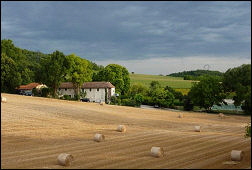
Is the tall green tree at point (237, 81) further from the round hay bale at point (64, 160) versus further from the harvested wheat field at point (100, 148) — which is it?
the round hay bale at point (64, 160)

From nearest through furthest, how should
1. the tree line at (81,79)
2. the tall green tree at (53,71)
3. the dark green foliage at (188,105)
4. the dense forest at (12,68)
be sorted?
the dense forest at (12,68)
the tree line at (81,79)
the tall green tree at (53,71)
the dark green foliage at (188,105)

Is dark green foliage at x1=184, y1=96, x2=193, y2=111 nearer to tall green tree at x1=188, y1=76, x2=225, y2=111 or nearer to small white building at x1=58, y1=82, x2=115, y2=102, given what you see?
tall green tree at x1=188, y1=76, x2=225, y2=111

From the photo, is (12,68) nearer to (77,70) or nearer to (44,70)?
(44,70)

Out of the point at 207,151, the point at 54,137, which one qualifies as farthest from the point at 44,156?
the point at 207,151

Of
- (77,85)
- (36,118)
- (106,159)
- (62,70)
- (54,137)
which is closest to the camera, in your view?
(106,159)

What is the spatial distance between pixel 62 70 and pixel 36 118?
4153cm

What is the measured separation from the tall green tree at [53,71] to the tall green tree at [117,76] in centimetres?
2029

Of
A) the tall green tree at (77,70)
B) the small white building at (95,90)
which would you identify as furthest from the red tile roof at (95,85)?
the tall green tree at (77,70)

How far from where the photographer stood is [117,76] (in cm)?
9300

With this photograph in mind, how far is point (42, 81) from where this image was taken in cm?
7138

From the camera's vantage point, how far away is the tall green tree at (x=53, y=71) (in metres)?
70.4

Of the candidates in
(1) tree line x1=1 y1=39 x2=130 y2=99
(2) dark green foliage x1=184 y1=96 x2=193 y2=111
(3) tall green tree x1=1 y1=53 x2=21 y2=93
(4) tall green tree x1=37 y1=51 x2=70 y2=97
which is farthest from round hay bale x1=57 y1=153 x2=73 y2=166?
(2) dark green foliage x1=184 y1=96 x2=193 y2=111

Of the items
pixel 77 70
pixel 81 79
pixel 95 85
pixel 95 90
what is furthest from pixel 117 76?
pixel 77 70

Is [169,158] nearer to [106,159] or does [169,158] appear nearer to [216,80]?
[106,159]
